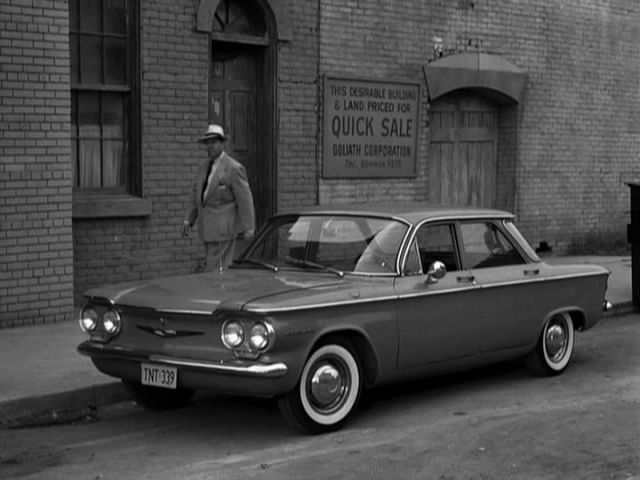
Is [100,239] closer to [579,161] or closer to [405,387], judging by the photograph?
[405,387]

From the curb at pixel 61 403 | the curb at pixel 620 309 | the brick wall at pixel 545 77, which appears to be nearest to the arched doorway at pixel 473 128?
the brick wall at pixel 545 77

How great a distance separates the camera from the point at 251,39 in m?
12.8

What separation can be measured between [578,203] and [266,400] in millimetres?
10862

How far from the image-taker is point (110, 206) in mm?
11445

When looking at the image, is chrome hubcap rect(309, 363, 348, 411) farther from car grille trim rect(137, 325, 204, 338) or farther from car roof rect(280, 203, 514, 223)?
car roof rect(280, 203, 514, 223)

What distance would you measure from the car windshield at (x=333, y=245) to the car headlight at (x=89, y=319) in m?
1.22

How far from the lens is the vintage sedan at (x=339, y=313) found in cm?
663

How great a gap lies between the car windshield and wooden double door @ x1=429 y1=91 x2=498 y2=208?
7718 millimetres

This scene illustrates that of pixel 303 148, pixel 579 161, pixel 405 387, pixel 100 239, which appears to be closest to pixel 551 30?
pixel 579 161

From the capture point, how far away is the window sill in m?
11.2

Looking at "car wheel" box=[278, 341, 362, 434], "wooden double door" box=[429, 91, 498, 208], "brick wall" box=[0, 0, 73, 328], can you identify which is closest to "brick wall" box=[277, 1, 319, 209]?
"wooden double door" box=[429, 91, 498, 208]

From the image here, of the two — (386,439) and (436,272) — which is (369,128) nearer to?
(436,272)

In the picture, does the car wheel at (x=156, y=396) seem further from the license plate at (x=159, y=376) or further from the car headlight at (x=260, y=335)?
the car headlight at (x=260, y=335)

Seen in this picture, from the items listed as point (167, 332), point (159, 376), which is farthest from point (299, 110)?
point (159, 376)
